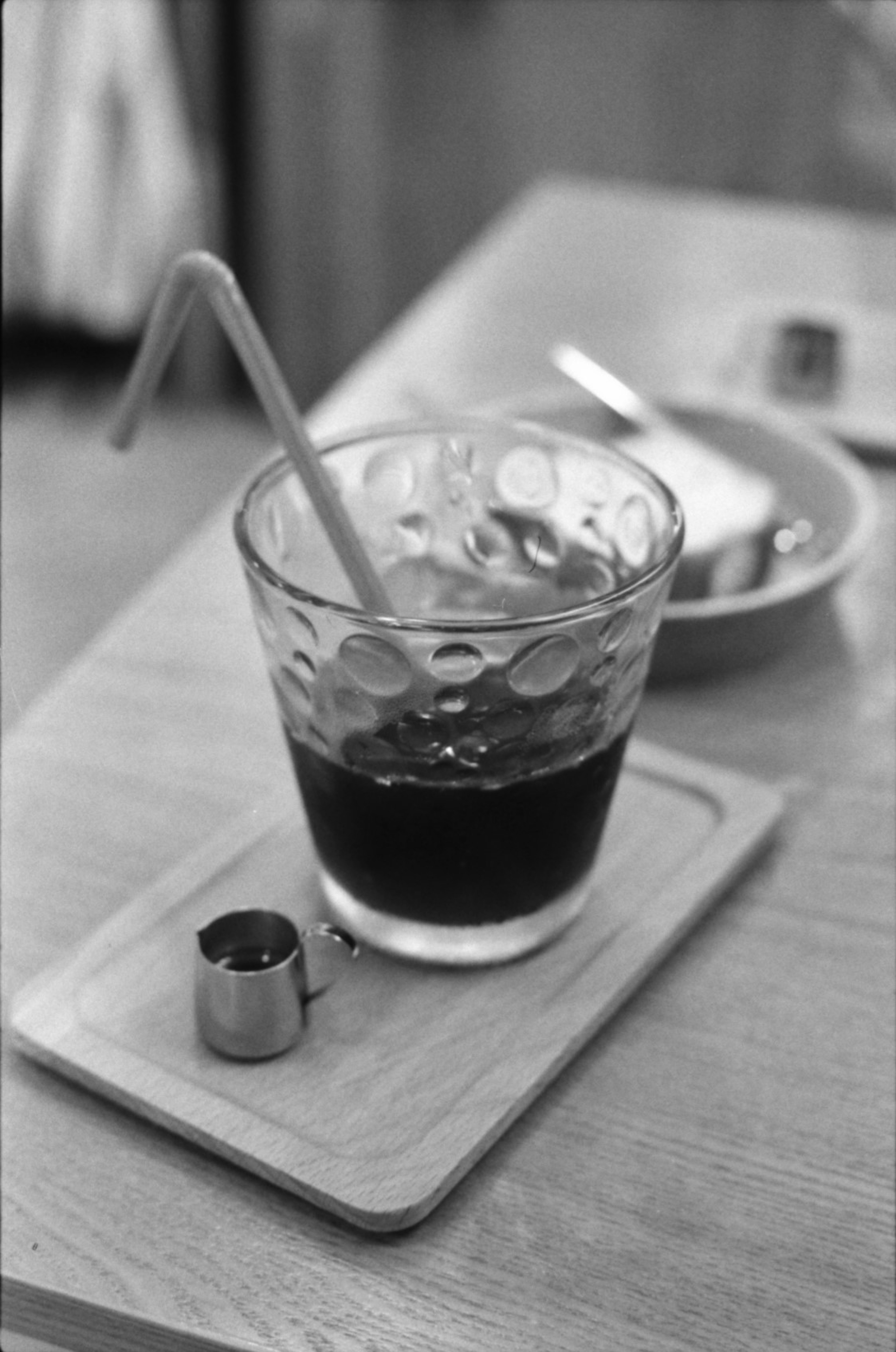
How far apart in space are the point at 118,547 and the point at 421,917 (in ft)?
1.23

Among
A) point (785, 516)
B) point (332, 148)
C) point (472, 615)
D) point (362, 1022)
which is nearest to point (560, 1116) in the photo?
point (362, 1022)

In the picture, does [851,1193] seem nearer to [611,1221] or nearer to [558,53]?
[611,1221]

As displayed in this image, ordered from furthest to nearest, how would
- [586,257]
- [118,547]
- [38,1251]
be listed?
1. [586,257]
2. [118,547]
3. [38,1251]

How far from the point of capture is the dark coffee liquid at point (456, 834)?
548 mm

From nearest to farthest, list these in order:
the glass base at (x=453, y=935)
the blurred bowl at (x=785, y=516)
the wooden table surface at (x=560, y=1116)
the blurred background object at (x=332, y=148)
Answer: the wooden table surface at (x=560, y=1116) < the glass base at (x=453, y=935) < the blurred bowl at (x=785, y=516) < the blurred background object at (x=332, y=148)

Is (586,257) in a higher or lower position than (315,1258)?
lower

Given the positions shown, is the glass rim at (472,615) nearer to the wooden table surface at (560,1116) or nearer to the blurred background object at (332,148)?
the wooden table surface at (560,1116)

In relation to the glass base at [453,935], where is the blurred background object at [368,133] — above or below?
below

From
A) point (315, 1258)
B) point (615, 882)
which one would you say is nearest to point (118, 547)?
point (615, 882)

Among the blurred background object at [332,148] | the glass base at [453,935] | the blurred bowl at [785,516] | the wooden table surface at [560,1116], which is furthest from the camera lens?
the blurred background object at [332,148]

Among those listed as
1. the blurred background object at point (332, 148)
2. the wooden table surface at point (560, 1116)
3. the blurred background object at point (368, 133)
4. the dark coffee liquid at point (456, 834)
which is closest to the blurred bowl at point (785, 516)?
the wooden table surface at point (560, 1116)

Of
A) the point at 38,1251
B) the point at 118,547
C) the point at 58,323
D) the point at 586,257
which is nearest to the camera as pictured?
the point at 38,1251

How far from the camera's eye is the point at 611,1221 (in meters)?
0.50

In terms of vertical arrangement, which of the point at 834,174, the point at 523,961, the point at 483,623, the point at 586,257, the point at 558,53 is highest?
the point at 483,623
